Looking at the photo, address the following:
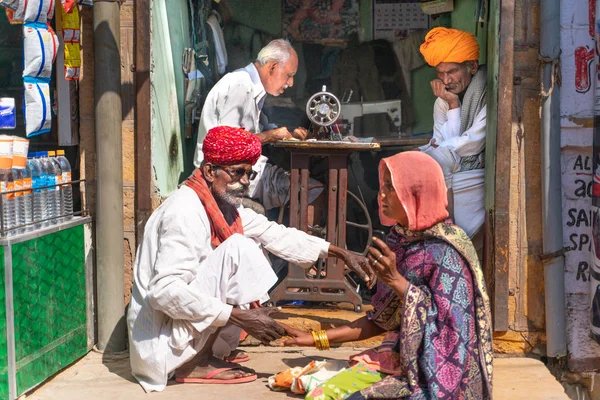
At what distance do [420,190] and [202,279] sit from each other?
1.30 m

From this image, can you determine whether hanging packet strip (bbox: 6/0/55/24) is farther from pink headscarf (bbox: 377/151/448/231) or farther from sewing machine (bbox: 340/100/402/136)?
sewing machine (bbox: 340/100/402/136)

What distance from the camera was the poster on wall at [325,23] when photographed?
7.50 meters

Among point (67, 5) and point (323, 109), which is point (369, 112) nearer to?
point (323, 109)

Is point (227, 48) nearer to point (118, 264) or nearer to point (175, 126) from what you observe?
point (175, 126)

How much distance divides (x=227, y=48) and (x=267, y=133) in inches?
72.8

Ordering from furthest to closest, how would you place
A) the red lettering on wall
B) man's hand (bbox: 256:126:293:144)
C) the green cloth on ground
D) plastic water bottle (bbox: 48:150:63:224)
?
man's hand (bbox: 256:126:293:144) → the red lettering on wall → plastic water bottle (bbox: 48:150:63:224) → the green cloth on ground

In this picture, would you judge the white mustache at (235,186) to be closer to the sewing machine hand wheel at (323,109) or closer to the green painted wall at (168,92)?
the green painted wall at (168,92)

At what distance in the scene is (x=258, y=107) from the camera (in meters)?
6.30

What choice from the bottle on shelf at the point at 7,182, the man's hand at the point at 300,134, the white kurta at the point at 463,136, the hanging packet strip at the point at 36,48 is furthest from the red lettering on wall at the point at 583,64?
the bottle on shelf at the point at 7,182

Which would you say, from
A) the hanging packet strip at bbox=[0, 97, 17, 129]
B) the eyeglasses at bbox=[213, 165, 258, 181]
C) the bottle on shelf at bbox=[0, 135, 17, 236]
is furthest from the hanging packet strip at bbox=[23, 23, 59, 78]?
the eyeglasses at bbox=[213, 165, 258, 181]

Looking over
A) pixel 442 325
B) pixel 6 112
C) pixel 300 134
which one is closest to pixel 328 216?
pixel 300 134

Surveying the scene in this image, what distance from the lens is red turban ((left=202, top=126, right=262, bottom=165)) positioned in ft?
14.3

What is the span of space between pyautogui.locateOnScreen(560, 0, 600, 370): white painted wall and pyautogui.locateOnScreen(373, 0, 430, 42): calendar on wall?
2390mm

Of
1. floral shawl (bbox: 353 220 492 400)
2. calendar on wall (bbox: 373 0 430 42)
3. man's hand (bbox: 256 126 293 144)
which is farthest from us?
calendar on wall (bbox: 373 0 430 42)
